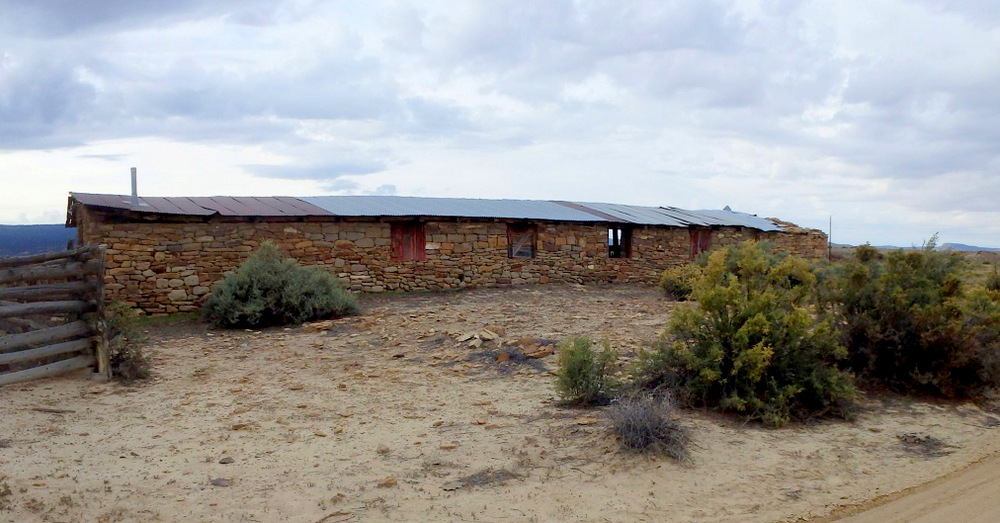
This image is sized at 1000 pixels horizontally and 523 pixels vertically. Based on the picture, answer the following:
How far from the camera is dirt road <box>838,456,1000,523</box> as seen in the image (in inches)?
202

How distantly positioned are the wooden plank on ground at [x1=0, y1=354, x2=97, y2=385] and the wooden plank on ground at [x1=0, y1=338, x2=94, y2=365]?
12 centimetres

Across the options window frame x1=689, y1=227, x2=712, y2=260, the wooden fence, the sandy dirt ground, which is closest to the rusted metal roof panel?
the wooden fence

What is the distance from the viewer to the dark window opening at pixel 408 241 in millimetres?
17766

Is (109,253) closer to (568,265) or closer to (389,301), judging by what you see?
(389,301)

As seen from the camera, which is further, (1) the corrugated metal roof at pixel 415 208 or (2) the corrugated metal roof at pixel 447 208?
(2) the corrugated metal roof at pixel 447 208

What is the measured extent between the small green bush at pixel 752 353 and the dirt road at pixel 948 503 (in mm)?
1497

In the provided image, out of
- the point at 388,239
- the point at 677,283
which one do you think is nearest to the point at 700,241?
the point at 677,283

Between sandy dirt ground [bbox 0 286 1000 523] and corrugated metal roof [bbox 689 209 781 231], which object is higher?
corrugated metal roof [bbox 689 209 781 231]

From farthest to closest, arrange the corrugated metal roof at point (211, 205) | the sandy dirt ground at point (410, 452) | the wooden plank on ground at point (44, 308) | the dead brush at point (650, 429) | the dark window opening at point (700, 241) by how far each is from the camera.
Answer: the dark window opening at point (700, 241), the corrugated metal roof at point (211, 205), the wooden plank on ground at point (44, 308), the dead brush at point (650, 429), the sandy dirt ground at point (410, 452)

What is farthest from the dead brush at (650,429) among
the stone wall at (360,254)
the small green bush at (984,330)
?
the stone wall at (360,254)

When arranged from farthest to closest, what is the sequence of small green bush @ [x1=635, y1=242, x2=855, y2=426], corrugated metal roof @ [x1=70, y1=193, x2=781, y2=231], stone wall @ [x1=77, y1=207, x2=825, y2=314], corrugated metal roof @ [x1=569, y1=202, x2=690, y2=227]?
corrugated metal roof @ [x1=569, y1=202, x2=690, y2=227], corrugated metal roof @ [x1=70, y1=193, x2=781, y2=231], stone wall @ [x1=77, y1=207, x2=825, y2=314], small green bush @ [x1=635, y1=242, x2=855, y2=426]

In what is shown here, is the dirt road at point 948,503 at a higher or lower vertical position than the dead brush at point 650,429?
lower

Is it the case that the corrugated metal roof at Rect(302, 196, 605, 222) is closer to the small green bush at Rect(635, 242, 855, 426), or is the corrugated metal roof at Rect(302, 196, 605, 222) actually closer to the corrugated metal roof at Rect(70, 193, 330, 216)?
the corrugated metal roof at Rect(70, 193, 330, 216)

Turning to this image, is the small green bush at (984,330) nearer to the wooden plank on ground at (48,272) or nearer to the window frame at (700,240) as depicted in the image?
the wooden plank on ground at (48,272)
